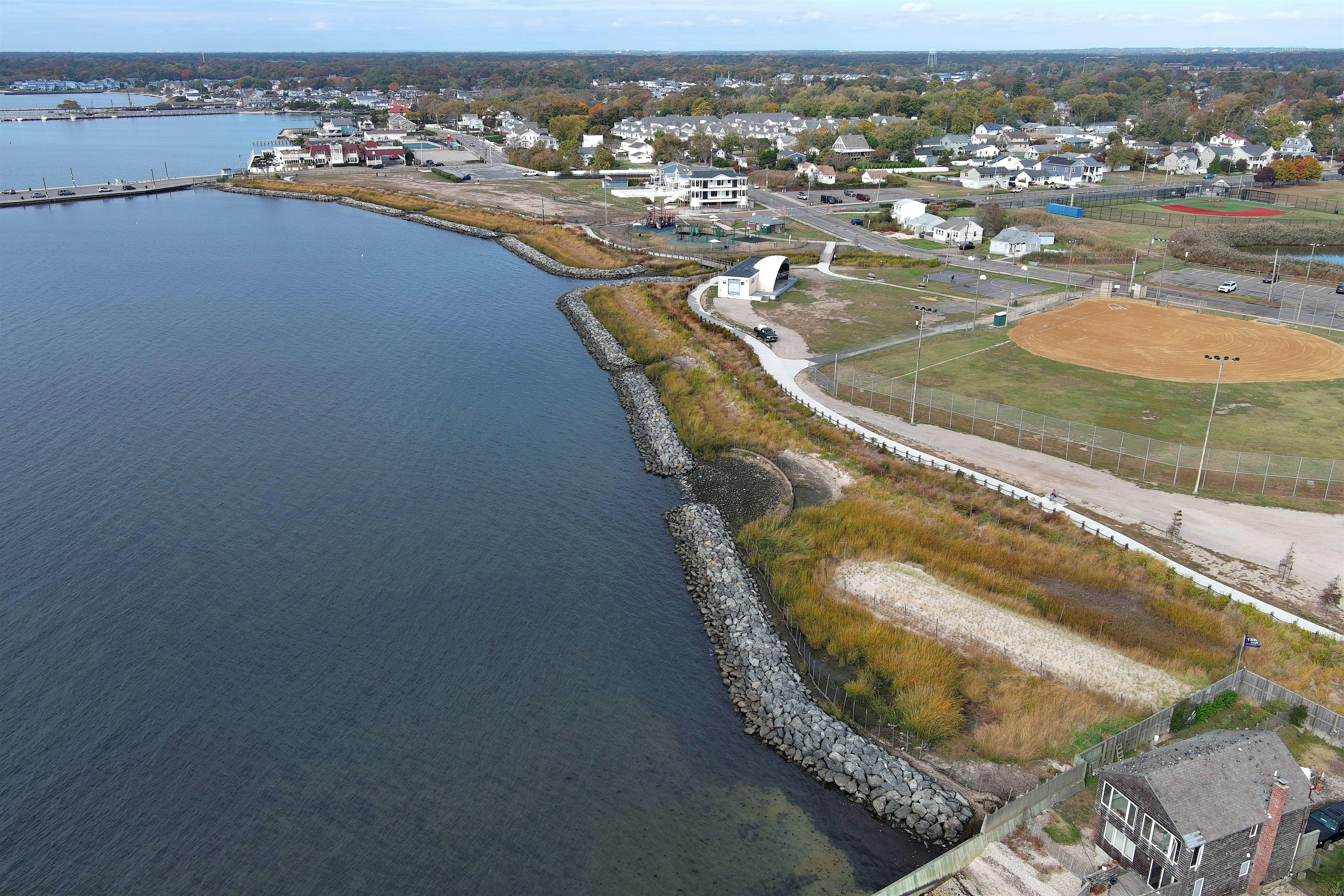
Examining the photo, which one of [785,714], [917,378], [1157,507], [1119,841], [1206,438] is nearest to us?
[1119,841]

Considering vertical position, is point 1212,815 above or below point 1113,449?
above

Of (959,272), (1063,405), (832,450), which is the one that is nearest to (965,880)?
(832,450)

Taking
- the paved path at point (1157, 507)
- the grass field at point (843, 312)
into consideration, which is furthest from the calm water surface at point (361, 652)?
the grass field at point (843, 312)

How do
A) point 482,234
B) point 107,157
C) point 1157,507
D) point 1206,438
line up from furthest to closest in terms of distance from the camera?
point 107,157 < point 482,234 < point 1206,438 < point 1157,507

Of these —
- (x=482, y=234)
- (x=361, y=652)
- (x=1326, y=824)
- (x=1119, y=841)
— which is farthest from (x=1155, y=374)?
(x=482, y=234)

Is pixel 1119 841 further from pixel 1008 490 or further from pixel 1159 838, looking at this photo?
pixel 1008 490

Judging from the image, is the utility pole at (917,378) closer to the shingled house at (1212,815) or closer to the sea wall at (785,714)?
the sea wall at (785,714)

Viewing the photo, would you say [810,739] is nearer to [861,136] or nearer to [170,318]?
[170,318]
